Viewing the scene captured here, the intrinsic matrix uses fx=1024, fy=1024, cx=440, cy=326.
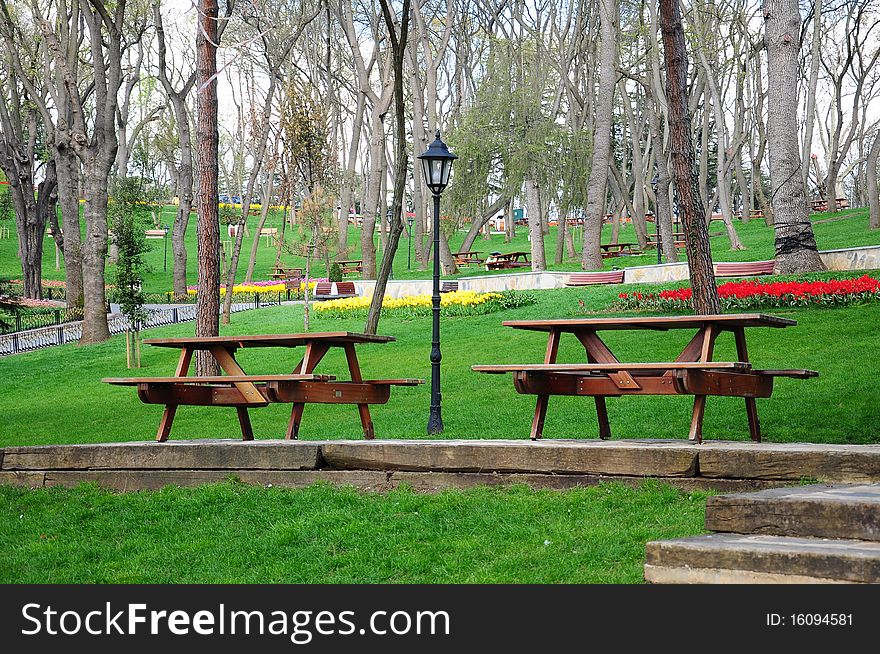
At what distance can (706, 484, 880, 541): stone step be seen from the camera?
4.57 m

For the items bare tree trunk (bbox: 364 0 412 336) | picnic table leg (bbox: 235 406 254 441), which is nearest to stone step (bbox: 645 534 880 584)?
picnic table leg (bbox: 235 406 254 441)

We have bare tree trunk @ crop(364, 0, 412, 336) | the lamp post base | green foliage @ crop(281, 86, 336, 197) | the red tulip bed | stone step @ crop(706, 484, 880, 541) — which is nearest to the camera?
stone step @ crop(706, 484, 880, 541)

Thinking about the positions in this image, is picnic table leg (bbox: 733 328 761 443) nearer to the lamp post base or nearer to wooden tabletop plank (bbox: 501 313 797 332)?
wooden tabletop plank (bbox: 501 313 797 332)

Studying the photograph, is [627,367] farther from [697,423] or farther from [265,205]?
[265,205]

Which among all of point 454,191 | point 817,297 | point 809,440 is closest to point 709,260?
point 809,440

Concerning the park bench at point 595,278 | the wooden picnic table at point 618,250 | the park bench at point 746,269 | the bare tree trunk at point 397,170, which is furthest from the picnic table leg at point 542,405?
the wooden picnic table at point 618,250

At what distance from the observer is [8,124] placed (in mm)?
32906

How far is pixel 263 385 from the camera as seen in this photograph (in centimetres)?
890

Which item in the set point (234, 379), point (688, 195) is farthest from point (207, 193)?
point (234, 379)

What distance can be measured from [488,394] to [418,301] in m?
12.0

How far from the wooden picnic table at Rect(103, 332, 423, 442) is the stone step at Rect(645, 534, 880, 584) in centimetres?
367

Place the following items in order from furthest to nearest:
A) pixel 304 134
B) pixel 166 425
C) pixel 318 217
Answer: pixel 318 217 → pixel 304 134 → pixel 166 425

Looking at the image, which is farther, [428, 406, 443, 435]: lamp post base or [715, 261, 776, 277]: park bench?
[715, 261, 776, 277]: park bench

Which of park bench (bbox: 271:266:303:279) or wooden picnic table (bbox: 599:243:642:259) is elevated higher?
wooden picnic table (bbox: 599:243:642:259)
